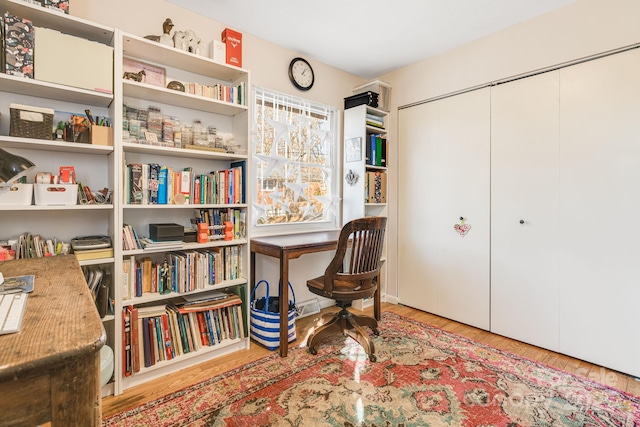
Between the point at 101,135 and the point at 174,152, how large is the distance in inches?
15.9

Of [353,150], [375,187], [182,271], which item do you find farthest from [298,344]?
[353,150]

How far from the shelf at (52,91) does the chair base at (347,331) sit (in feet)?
6.53

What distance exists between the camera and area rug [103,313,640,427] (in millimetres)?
1575

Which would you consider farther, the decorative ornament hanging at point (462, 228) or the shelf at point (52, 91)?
the decorative ornament hanging at point (462, 228)

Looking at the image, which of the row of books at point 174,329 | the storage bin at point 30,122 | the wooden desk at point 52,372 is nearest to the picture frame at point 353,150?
the row of books at point 174,329

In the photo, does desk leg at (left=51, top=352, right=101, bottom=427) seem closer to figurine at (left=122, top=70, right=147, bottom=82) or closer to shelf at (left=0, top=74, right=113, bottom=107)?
shelf at (left=0, top=74, right=113, bottom=107)

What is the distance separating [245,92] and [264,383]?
6.44 feet

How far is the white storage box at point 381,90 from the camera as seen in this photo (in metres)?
3.22

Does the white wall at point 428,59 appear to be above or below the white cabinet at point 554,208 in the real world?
above

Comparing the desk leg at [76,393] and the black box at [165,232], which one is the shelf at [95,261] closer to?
the black box at [165,232]

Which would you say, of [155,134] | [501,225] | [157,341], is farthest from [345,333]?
[155,134]

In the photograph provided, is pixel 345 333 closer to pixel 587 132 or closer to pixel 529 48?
pixel 587 132

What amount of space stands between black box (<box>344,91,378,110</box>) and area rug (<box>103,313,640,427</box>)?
2285 millimetres

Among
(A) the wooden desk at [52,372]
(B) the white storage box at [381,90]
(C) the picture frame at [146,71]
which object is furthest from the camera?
(B) the white storage box at [381,90]
